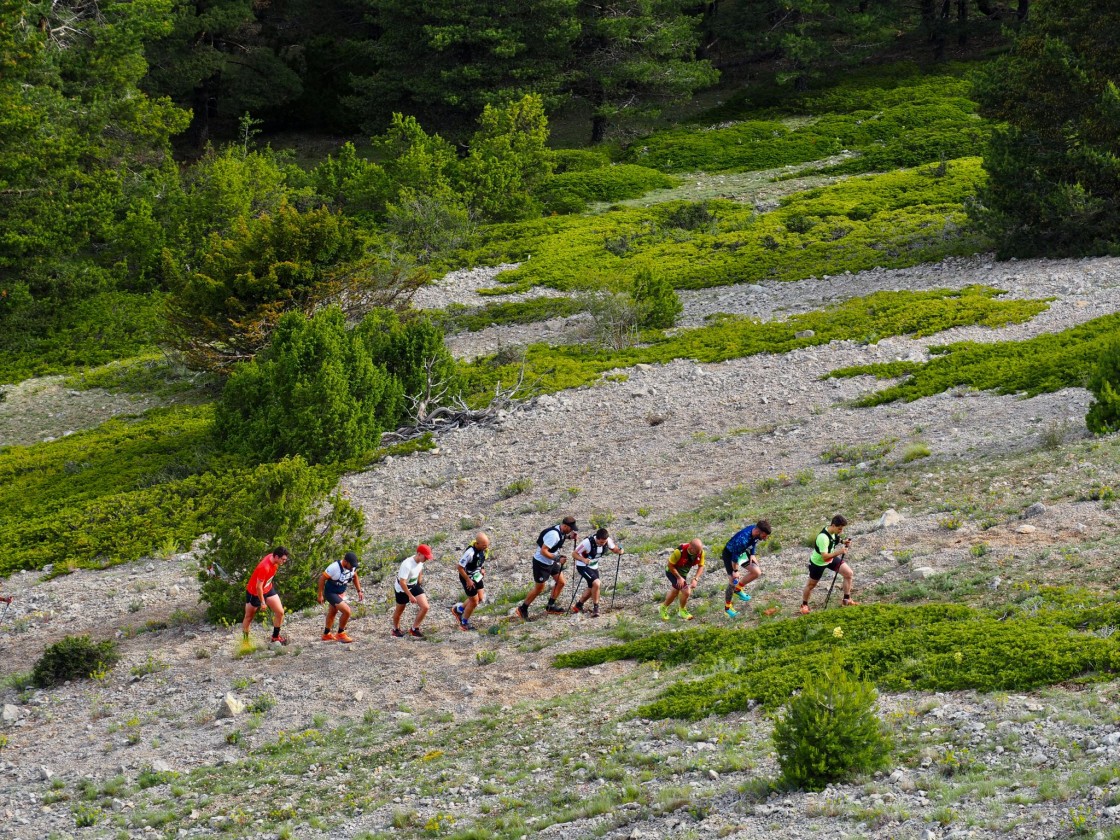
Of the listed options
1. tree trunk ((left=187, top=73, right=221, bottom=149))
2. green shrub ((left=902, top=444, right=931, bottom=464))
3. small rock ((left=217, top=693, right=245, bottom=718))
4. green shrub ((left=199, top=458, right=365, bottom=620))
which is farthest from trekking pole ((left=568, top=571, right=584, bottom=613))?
tree trunk ((left=187, top=73, right=221, bottom=149))

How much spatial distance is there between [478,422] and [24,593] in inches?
360

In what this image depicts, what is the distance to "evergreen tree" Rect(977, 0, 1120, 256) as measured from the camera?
2838 centimetres

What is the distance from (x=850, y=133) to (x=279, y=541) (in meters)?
36.4

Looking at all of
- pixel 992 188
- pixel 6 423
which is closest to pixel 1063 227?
pixel 992 188

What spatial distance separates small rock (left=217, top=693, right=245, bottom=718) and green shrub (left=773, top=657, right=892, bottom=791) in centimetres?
637

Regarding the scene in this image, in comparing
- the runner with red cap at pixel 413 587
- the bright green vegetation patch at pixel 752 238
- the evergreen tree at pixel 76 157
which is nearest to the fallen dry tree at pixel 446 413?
the bright green vegetation patch at pixel 752 238

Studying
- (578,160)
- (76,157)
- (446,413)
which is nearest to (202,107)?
(578,160)

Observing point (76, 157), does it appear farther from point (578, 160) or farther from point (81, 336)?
point (578, 160)

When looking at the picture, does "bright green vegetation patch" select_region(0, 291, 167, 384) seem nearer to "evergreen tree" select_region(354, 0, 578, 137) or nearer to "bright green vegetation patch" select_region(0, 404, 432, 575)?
"bright green vegetation patch" select_region(0, 404, 432, 575)

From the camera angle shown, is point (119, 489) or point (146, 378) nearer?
point (119, 489)

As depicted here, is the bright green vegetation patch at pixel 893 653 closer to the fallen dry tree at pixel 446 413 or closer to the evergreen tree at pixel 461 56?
the fallen dry tree at pixel 446 413

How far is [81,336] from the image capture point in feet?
116

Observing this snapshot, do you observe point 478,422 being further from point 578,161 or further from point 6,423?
point 578,161

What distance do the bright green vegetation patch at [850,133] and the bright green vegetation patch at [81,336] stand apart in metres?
20.7
